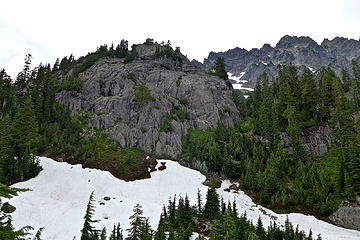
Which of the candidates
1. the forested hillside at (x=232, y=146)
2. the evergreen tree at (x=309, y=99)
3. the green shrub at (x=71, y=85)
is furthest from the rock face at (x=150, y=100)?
the evergreen tree at (x=309, y=99)

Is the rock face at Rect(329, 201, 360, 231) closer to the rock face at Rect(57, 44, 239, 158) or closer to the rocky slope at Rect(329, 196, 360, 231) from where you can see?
the rocky slope at Rect(329, 196, 360, 231)

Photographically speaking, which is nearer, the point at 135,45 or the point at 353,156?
the point at 353,156

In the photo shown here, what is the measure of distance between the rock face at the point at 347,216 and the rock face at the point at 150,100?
120 ft

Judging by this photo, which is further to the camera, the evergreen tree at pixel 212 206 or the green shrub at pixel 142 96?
the green shrub at pixel 142 96

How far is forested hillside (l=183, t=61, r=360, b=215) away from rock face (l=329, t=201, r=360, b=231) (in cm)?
98

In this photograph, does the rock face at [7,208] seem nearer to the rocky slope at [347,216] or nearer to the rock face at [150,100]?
the rock face at [150,100]

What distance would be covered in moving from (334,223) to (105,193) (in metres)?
39.6

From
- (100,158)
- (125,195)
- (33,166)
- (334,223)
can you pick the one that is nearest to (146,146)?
(100,158)

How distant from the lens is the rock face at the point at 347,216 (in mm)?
35722

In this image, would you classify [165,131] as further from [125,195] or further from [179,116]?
[125,195]

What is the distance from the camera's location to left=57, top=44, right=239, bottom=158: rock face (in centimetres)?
6506

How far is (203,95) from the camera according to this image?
82.9 m

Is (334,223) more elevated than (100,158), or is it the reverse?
(100,158)

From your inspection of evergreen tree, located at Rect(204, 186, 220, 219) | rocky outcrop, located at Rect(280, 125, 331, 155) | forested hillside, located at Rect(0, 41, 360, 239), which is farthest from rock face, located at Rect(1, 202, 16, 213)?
rocky outcrop, located at Rect(280, 125, 331, 155)
